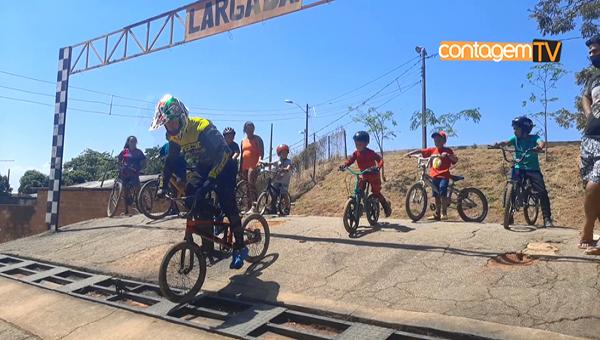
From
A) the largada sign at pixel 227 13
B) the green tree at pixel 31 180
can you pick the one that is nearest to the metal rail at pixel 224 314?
the largada sign at pixel 227 13

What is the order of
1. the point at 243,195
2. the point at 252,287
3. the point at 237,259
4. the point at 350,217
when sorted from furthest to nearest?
the point at 243,195
the point at 350,217
the point at 237,259
the point at 252,287

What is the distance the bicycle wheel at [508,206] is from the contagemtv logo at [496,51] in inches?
174

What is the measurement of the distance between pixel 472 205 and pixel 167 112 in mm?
5408

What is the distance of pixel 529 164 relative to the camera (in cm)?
690

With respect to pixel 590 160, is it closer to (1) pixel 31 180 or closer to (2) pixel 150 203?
(2) pixel 150 203

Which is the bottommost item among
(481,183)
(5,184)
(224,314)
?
(224,314)

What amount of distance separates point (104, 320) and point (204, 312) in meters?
1.02

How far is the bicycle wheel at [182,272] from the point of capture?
469 centimetres

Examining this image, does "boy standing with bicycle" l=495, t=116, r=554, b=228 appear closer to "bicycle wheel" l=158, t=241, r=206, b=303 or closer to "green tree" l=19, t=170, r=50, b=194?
"bicycle wheel" l=158, t=241, r=206, b=303

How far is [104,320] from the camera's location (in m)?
4.76

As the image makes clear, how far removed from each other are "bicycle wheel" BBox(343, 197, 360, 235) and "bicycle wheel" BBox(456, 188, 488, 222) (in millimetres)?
2248

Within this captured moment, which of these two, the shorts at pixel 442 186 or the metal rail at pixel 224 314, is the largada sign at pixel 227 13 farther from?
the metal rail at pixel 224 314

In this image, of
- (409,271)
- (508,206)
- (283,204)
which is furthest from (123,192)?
(508,206)

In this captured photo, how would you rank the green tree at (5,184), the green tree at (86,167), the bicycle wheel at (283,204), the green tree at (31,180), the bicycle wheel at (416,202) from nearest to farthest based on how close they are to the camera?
1. the bicycle wheel at (416,202)
2. the bicycle wheel at (283,204)
3. the green tree at (86,167)
4. the green tree at (31,180)
5. the green tree at (5,184)
